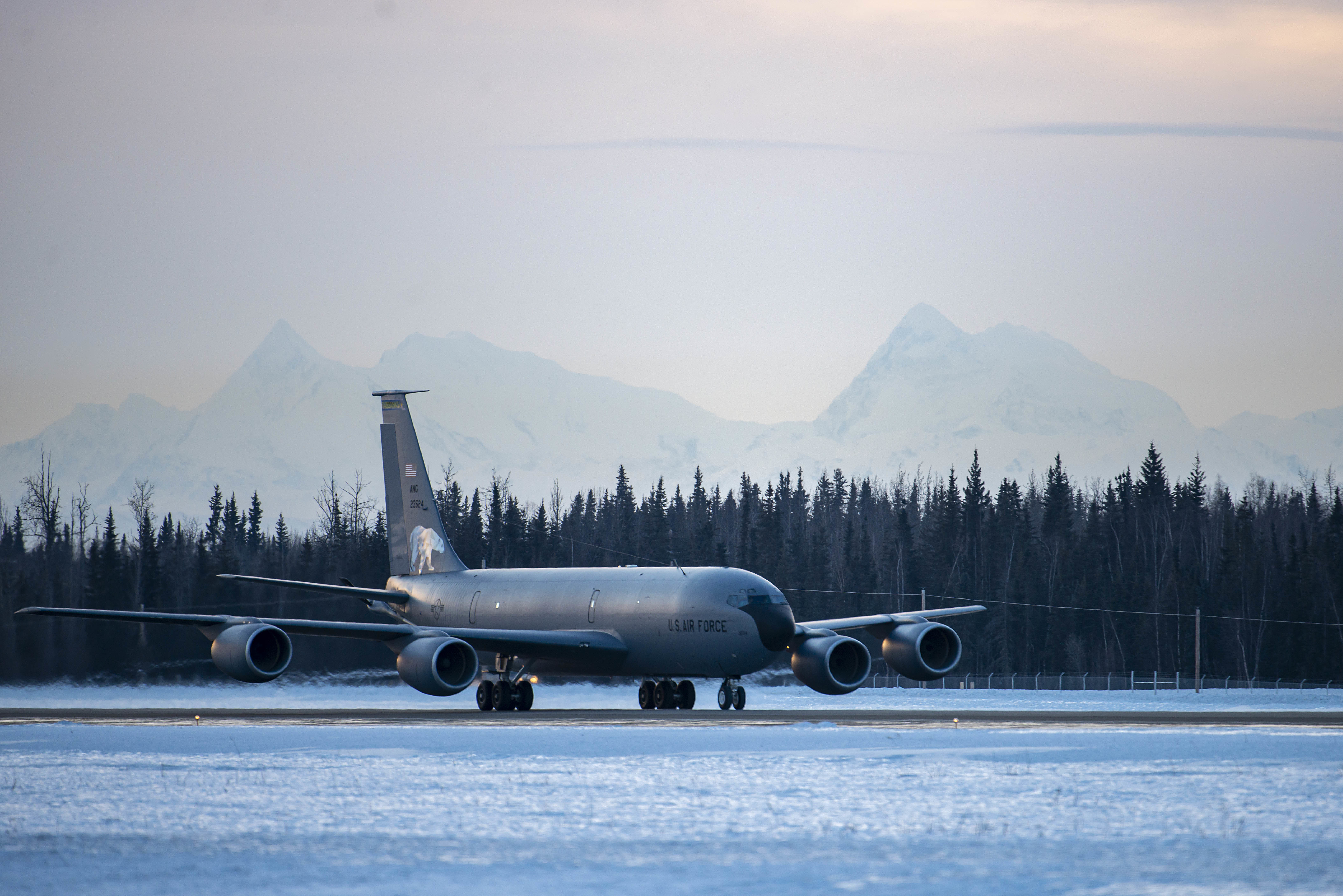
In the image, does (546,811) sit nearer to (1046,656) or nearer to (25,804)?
(25,804)

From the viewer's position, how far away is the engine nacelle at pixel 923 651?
38938 millimetres

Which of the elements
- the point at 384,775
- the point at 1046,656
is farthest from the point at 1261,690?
the point at 384,775

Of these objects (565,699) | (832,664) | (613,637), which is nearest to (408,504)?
(565,699)

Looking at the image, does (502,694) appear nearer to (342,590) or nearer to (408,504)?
(342,590)

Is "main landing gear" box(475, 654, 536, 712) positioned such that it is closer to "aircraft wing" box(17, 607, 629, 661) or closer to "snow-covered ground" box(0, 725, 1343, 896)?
"aircraft wing" box(17, 607, 629, 661)

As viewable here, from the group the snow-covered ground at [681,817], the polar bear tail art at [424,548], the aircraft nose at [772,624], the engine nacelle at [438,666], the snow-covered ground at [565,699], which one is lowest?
the snow-covered ground at [565,699]

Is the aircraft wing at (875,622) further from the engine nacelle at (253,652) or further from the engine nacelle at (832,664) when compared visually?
the engine nacelle at (253,652)

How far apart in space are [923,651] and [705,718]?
27.8 ft

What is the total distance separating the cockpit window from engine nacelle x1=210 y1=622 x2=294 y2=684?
11052 millimetres

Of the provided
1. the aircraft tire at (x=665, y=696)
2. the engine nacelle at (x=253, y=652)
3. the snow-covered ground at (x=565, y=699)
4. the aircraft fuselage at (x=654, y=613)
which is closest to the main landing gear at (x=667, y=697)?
the aircraft tire at (x=665, y=696)

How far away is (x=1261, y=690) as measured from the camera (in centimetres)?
7344

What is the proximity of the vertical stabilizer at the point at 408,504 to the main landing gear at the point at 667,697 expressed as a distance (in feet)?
33.3

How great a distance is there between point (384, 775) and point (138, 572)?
87208 millimetres

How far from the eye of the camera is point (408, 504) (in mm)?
49375
